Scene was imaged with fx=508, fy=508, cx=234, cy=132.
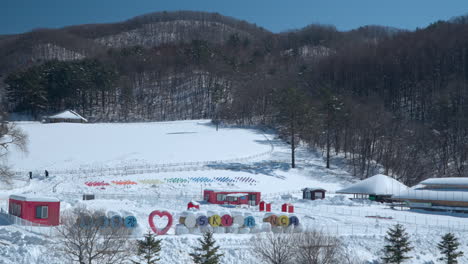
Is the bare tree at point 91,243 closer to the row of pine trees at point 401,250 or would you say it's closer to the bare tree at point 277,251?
the bare tree at point 277,251

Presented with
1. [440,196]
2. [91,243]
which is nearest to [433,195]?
[440,196]

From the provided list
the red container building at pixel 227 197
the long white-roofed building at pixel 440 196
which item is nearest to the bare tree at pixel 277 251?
the red container building at pixel 227 197

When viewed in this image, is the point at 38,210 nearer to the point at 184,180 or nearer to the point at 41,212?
the point at 41,212

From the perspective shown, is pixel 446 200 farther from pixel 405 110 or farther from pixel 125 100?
pixel 125 100

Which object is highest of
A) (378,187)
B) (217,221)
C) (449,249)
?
(378,187)

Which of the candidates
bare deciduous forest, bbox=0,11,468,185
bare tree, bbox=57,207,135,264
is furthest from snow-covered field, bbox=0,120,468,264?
bare deciduous forest, bbox=0,11,468,185

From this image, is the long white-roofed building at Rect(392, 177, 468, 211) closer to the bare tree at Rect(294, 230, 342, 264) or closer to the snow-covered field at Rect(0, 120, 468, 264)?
the snow-covered field at Rect(0, 120, 468, 264)

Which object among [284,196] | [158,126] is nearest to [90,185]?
[284,196]
